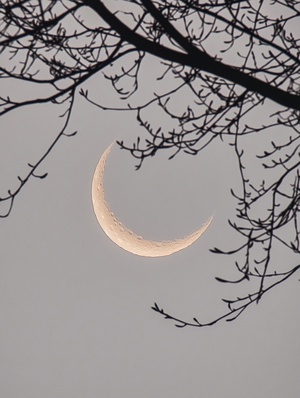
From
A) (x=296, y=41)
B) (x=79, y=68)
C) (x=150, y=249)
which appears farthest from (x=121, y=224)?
(x=79, y=68)

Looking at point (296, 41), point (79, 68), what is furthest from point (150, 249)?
point (79, 68)

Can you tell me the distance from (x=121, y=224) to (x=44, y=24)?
10567 mm

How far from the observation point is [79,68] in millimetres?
3684

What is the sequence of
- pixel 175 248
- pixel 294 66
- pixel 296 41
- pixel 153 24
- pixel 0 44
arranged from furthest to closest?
pixel 175 248 < pixel 296 41 < pixel 294 66 < pixel 153 24 < pixel 0 44

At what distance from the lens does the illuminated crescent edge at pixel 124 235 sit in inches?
543

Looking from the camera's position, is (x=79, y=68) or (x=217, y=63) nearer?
(x=217, y=63)

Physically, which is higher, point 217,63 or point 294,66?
point 294,66

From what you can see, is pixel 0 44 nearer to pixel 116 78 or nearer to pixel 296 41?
pixel 116 78

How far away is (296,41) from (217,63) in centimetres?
213

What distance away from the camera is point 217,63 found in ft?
10.9

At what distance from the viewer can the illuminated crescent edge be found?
1379 cm

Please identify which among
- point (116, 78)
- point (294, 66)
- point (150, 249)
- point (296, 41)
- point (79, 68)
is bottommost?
point (79, 68)

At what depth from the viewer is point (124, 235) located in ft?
45.8

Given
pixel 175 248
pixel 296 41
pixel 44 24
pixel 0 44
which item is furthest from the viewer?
pixel 175 248
